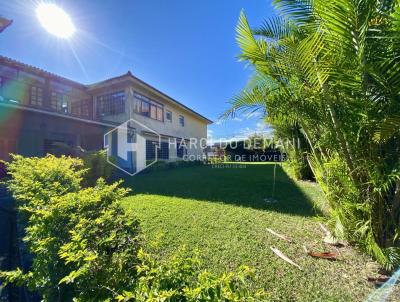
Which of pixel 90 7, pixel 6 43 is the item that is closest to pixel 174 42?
pixel 90 7

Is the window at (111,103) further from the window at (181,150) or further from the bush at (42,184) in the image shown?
the bush at (42,184)

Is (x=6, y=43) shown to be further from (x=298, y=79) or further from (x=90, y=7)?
(x=298, y=79)

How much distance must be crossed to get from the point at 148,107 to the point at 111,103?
274 cm

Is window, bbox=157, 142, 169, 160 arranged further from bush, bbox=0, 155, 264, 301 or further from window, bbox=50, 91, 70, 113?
bush, bbox=0, 155, 264, 301

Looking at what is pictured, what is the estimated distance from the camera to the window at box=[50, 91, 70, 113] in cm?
1545

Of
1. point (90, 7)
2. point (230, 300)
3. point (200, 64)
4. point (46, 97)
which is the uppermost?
point (200, 64)

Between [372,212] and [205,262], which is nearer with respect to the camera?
[372,212]

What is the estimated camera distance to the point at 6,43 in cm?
1172

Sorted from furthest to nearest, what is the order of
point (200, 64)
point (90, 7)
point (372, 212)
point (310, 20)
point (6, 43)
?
point (200, 64) < point (6, 43) < point (90, 7) < point (310, 20) < point (372, 212)

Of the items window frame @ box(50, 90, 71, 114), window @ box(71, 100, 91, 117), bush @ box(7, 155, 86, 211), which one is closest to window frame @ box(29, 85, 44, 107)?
window frame @ box(50, 90, 71, 114)

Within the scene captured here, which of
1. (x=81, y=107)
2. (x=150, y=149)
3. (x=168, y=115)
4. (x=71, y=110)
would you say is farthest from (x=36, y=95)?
(x=168, y=115)

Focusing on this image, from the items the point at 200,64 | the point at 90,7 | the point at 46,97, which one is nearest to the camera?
the point at 90,7

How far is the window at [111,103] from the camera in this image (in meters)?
15.9

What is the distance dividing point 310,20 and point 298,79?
0.88 meters
